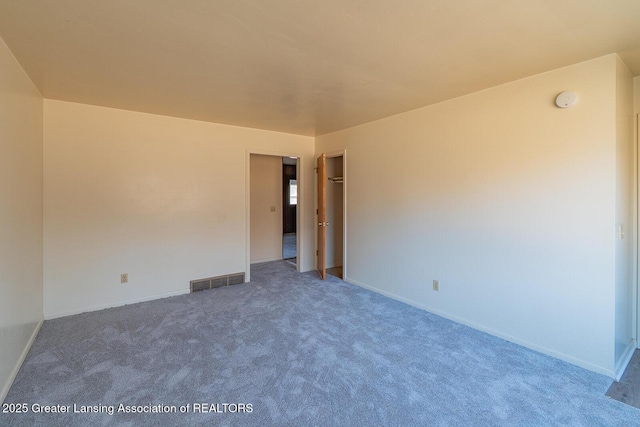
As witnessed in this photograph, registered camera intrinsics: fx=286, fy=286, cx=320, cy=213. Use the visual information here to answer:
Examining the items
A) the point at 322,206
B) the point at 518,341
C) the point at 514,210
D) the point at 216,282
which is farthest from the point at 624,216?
the point at 216,282

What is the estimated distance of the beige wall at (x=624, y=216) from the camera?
219 cm

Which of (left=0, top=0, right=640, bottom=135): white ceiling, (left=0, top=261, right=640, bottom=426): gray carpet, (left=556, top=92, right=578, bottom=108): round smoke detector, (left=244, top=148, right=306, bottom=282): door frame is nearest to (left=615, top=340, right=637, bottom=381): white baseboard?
(left=0, top=261, right=640, bottom=426): gray carpet

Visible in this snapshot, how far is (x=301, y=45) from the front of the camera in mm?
2014

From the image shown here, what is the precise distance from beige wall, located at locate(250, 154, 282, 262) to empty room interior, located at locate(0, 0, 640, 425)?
177 centimetres

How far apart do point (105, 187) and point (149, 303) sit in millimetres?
1527

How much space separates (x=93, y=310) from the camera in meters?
3.39

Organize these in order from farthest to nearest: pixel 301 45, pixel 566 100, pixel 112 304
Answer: pixel 112 304 → pixel 566 100 → pixel 301 45

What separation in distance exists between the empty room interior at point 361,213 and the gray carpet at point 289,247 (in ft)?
7.77

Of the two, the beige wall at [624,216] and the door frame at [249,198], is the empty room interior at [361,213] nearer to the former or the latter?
the beige wall at [624,216]

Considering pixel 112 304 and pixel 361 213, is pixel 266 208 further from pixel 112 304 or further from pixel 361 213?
pixel 112 304

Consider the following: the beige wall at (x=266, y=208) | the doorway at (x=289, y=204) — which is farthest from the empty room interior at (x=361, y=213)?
the doorway at (x=289, y=204)

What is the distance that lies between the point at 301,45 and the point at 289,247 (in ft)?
18.7

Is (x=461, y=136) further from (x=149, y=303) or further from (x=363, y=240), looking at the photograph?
(x=149, y=303)

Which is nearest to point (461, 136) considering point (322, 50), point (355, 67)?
point (355, 67)
